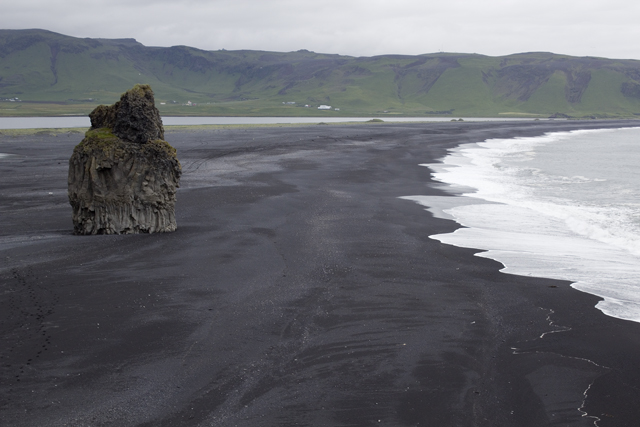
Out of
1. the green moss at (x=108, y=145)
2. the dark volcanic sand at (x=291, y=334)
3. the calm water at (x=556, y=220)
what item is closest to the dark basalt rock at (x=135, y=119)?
the green moss at (x=108, y=145)

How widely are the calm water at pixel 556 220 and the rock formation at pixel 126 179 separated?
23.3 ft

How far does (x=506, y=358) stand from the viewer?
24.8ft

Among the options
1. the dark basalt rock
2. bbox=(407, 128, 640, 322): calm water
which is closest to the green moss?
the dark basalt rock

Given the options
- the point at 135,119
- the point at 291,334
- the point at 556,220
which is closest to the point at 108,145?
the point at 135,119

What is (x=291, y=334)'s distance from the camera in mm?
8211

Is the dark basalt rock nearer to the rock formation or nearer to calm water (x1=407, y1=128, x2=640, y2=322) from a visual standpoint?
the rock formation

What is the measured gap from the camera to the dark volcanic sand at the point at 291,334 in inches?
247

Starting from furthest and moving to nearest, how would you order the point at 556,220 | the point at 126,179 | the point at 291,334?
1. the point at 556,220
2. the point at 126,179
3. the point at 291,334

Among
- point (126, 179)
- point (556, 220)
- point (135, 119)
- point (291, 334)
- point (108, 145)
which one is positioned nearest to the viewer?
point (291, 334)

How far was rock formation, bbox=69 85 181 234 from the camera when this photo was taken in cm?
1388

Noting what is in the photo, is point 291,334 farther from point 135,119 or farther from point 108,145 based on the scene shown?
point 135,119

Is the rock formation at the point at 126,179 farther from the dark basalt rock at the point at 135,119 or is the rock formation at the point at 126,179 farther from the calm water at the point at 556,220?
the calm water at the point at 556,220

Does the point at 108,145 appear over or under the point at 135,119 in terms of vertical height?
under

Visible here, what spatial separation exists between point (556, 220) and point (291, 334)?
12.4 metres
